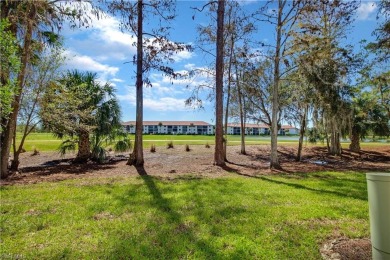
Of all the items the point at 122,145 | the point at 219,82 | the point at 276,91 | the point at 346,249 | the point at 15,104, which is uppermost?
the point at 219,82

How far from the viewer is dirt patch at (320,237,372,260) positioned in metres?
3.62

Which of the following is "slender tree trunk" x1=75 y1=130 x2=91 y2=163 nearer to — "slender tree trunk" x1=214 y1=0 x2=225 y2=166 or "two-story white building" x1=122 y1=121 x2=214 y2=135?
"slender tree trunk" x1=214 y1=0 x2=225 y2=166

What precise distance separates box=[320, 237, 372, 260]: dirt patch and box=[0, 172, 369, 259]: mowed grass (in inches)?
5.6

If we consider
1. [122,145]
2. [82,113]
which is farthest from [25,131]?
[122,145]

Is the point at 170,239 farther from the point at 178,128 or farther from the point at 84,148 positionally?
the point at 178,128

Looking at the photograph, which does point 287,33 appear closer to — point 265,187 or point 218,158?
point 218,158

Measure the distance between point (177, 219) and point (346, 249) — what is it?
259 cm

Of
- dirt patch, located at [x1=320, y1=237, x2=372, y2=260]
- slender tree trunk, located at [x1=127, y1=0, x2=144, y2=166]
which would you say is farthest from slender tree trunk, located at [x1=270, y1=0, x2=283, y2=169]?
dirt patch, located at [x1=320, y1=237, x2=372, y2=260]

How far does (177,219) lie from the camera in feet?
16.3

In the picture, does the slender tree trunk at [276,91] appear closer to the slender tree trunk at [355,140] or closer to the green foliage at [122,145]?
the green foliage at [122,145]

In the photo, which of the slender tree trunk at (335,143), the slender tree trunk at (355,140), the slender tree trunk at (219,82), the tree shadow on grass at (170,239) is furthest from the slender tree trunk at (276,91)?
the slender tree trunk at (355,140)

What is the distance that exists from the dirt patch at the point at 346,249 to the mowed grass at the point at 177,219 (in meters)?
0.14

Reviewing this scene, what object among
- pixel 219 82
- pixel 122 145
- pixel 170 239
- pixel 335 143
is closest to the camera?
pixel 170 239

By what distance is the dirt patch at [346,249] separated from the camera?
142 inches
